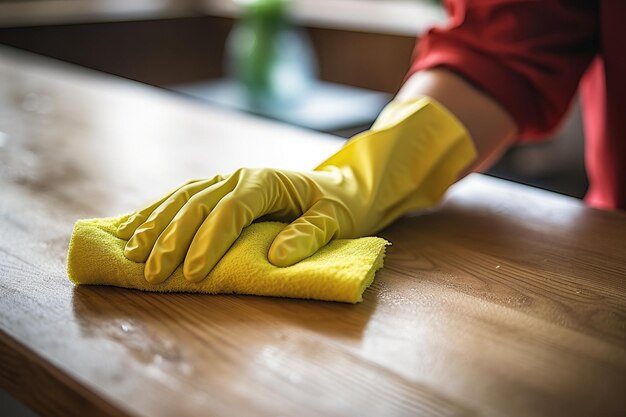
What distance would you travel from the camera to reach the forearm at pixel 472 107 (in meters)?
0.89

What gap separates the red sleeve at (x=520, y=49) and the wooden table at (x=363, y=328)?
141mm

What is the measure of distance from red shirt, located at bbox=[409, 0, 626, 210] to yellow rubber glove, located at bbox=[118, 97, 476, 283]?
0.12 meters

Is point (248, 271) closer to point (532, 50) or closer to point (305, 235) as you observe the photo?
point (305, 235)

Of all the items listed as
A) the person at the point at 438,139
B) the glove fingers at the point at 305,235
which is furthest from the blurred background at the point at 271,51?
the glove fingers at the point at 305,235

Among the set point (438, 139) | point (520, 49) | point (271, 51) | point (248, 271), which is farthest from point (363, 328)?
point (271, 51)

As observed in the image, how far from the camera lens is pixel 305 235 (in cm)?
63

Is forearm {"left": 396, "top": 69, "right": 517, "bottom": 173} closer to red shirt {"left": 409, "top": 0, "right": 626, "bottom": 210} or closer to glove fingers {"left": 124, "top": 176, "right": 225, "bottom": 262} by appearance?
red shirt {"left": 409, "top": 0, "right": 626, "bottom": 210}

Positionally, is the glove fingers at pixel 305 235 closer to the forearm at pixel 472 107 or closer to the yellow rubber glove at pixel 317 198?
the yellow rubber glove at pixel 317 198

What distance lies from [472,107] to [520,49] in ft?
0.35

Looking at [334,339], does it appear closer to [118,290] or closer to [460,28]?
[118,290]

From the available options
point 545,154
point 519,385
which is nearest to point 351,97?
point 545,154

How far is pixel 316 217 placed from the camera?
667 millimetres

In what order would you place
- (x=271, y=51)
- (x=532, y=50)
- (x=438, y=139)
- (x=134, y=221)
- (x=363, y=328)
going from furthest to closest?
(x=271, y=51) < (x=532, y=50) < (x=438, y=139) < (x=134, y=221) < (x=363, y=328)

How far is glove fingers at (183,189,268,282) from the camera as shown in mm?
604
